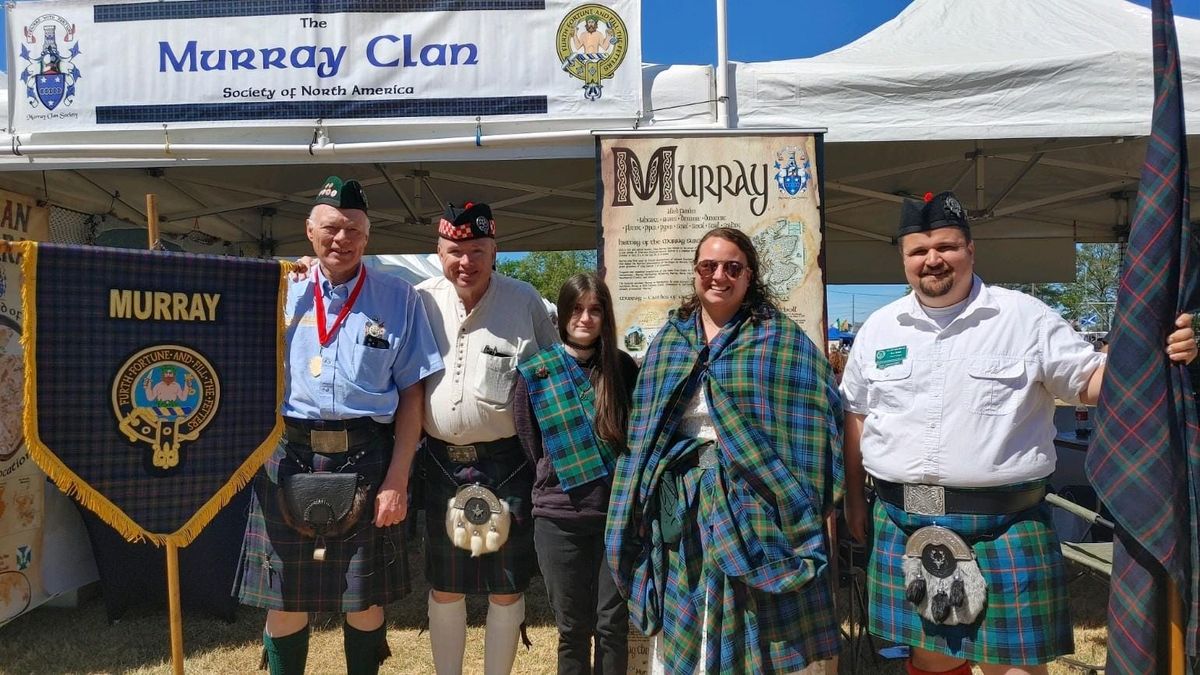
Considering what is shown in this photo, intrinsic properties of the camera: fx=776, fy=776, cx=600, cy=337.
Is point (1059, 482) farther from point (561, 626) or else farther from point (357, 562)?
point (357, 562)

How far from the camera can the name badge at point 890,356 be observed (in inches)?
81.0

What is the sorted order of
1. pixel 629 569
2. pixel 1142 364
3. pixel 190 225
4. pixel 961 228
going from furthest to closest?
1. pixel 190 225
2. pixel 629 569
3. pixel 961 228
4. pixel 1142 364

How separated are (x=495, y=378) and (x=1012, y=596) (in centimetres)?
157

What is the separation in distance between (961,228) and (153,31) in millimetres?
3182

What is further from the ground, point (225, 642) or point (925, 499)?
point (925, 499)

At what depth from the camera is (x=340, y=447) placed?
2.39 m

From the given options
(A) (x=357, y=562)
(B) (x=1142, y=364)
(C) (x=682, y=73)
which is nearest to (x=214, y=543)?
(A) (x=357, y=562)

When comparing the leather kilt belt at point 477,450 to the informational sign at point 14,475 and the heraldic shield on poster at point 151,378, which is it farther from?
the informational sign at point 14,475

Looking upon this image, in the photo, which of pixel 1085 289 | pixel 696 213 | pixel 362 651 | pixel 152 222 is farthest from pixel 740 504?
pixel 1085 289

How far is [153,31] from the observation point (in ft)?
10.5

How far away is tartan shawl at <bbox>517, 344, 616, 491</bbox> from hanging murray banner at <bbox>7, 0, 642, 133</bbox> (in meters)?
1.27

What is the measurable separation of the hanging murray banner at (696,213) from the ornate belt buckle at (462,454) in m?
0.88

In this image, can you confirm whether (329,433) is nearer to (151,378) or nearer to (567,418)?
(151,378)

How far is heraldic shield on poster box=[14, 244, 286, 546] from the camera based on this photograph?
1.98m
